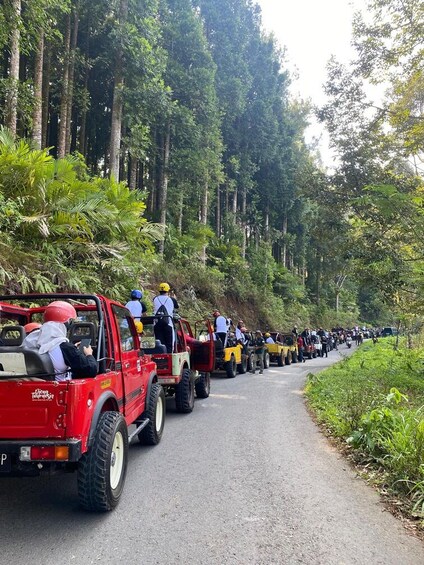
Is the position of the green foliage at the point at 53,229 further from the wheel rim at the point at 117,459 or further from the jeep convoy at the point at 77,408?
the wheel rim at the point at 117,459

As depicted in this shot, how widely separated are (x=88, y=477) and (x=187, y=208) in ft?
81.1

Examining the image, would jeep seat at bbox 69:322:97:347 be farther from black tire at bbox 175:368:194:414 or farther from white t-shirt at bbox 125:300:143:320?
black tire at bbox 175:368:194:414

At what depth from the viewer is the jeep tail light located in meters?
3.32

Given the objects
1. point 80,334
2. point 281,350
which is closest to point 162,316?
point 80,334

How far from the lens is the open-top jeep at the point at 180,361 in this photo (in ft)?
25.2

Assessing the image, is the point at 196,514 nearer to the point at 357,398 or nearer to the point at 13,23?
the point at 357,398

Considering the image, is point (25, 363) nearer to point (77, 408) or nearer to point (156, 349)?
point (77, 408)

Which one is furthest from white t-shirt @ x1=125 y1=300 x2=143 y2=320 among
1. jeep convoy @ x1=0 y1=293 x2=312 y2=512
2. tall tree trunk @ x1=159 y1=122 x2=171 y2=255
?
tall tree trunk @ x1=159 y1=122 x2=171 y2=255

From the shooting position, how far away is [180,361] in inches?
312

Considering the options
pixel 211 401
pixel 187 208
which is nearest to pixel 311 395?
pixel 211 401

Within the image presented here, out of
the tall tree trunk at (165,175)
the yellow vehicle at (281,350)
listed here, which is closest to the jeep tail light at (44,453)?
the yellow vehicle at (281,350)

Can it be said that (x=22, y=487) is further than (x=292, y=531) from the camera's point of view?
Yes

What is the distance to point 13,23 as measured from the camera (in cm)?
1015

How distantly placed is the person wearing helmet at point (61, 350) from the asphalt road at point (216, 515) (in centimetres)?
125
